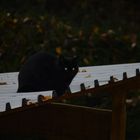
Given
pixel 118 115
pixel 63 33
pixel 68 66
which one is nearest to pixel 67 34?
pixel 63 33

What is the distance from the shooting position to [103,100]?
17.8 feet

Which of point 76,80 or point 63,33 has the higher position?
point 63,33

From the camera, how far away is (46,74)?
3252mm

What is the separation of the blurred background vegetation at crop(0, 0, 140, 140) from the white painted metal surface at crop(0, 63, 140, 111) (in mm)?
1296

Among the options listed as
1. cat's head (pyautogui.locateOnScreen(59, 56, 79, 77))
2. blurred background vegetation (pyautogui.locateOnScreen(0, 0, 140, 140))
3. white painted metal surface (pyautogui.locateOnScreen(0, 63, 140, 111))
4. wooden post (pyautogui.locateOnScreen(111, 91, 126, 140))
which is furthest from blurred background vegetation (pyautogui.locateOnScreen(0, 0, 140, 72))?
cat's head (pyautogui.locateOnScreen(59, 56, 79, 77))

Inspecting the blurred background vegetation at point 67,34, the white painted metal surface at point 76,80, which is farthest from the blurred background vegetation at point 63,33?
the white painted metal surface at point 76,80

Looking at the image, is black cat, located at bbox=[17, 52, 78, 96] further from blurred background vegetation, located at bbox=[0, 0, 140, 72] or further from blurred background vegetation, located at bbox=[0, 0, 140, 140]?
blurred background vegetation, located at bbox=[0, 0, 140, 72]

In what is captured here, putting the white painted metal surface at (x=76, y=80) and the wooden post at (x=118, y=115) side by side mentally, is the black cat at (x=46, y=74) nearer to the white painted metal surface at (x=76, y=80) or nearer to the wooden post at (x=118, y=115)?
the white painted metal surface at (x=76, y=80)

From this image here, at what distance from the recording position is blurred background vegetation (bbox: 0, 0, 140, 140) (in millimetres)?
5871

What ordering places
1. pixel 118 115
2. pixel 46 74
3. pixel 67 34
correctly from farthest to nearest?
pixel 67 34
pixel 118 115
pixel 46 74

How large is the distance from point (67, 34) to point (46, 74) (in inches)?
125

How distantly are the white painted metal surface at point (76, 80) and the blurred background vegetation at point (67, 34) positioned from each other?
1.30 metres

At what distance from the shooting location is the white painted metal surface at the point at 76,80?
9.24 ft

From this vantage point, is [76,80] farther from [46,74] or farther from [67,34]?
[67,34]
